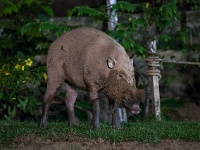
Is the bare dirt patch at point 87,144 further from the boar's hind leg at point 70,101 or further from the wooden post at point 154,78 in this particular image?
the wooden post at point 154,78

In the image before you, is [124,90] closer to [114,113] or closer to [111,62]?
[111,62]

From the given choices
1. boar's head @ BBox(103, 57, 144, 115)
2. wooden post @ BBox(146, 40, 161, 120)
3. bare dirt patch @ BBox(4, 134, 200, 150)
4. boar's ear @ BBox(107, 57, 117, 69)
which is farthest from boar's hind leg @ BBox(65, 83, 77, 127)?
wooden post @ BBox(146, 40, 161, 120)

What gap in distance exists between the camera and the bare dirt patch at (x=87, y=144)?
16.3 ft

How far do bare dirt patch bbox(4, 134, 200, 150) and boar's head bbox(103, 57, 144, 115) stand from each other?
55cm

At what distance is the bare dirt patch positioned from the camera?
496 cm

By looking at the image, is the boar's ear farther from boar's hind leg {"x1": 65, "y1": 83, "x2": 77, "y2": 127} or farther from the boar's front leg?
boar's hind leg {"x1": 65, "y1": 83, "x2": 77, "y2": 127}

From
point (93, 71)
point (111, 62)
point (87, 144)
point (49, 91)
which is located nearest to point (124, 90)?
point (111, 62)

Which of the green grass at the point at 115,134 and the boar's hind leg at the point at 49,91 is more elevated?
the boar's hind leg at the point at 49,91

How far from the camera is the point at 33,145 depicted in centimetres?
509

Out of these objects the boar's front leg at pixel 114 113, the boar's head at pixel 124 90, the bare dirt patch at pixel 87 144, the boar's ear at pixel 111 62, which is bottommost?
the bare dirt patch at pixel 87 144

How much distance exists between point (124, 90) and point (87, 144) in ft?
3.01

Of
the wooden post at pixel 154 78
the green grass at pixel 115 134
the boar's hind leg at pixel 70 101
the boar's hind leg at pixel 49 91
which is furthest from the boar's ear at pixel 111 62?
the wooden post at pixel 154 78

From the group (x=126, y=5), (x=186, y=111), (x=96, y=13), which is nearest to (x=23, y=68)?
(x=96, y=13)

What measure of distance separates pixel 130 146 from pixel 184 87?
671cm
